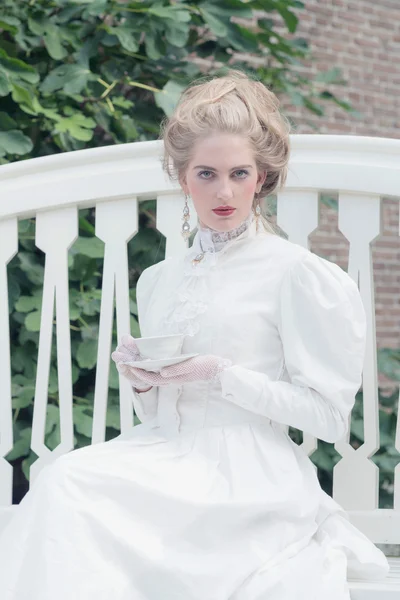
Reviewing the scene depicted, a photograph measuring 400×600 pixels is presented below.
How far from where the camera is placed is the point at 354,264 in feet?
5.65

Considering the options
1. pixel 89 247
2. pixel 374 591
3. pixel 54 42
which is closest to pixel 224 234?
pixel 374 591

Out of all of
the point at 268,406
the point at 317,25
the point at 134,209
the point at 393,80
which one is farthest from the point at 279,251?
the point at 393,80

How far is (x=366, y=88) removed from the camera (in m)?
5.20

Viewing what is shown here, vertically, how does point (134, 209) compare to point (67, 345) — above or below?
above

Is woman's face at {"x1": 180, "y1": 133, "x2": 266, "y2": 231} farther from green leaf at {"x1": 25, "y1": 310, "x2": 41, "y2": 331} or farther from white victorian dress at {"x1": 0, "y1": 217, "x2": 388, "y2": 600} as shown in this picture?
green leaf at {"x1": 25, "y1": 310, "x2": 41, "y2": 331}

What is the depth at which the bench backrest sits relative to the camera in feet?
5.59

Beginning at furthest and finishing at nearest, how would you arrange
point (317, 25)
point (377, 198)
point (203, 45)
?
point (317, 25)
point (203, 45)
point (377, 198)

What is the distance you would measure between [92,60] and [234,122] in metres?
1.53

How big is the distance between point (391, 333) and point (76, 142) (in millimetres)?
2977

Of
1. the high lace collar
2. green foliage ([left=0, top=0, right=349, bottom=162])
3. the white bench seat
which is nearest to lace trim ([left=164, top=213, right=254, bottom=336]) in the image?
the high lace collar

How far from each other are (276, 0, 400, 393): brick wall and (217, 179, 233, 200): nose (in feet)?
11.4

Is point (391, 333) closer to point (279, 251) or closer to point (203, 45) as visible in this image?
point (203, 45)

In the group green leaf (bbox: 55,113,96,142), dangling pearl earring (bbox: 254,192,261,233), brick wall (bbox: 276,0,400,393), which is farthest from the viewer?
brick wall (bbox: 276,0,400,393)

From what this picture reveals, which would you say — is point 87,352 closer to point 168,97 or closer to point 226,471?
point 168,97
